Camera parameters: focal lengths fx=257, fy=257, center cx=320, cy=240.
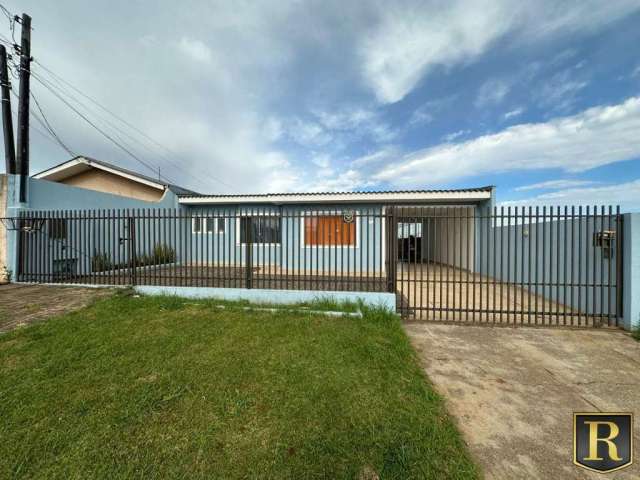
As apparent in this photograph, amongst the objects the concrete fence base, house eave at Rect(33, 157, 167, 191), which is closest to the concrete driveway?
the concrete fence base

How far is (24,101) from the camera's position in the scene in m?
7.29

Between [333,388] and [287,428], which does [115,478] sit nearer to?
[287,428]

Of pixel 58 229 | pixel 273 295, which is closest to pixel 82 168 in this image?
pixel 58 229

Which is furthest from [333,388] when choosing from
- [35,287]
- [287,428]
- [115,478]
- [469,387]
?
[35,287]

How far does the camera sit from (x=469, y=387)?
2727 mm

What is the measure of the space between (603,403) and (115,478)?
4.14 metres

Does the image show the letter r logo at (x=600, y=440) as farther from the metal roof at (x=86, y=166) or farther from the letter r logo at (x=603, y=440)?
the metal roof at (x=86, y=166)

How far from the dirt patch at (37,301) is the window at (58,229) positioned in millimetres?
1343

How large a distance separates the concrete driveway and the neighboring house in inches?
444

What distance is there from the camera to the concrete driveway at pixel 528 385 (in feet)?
6.22

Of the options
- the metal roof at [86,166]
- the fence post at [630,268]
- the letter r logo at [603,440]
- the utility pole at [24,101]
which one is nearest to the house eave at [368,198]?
the metal roof at [86,166]

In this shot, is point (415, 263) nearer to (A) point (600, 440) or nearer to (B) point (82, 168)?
(A) point (600, 440)

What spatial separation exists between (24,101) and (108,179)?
13.8ft

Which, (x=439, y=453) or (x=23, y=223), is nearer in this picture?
(x=439, y=453)
